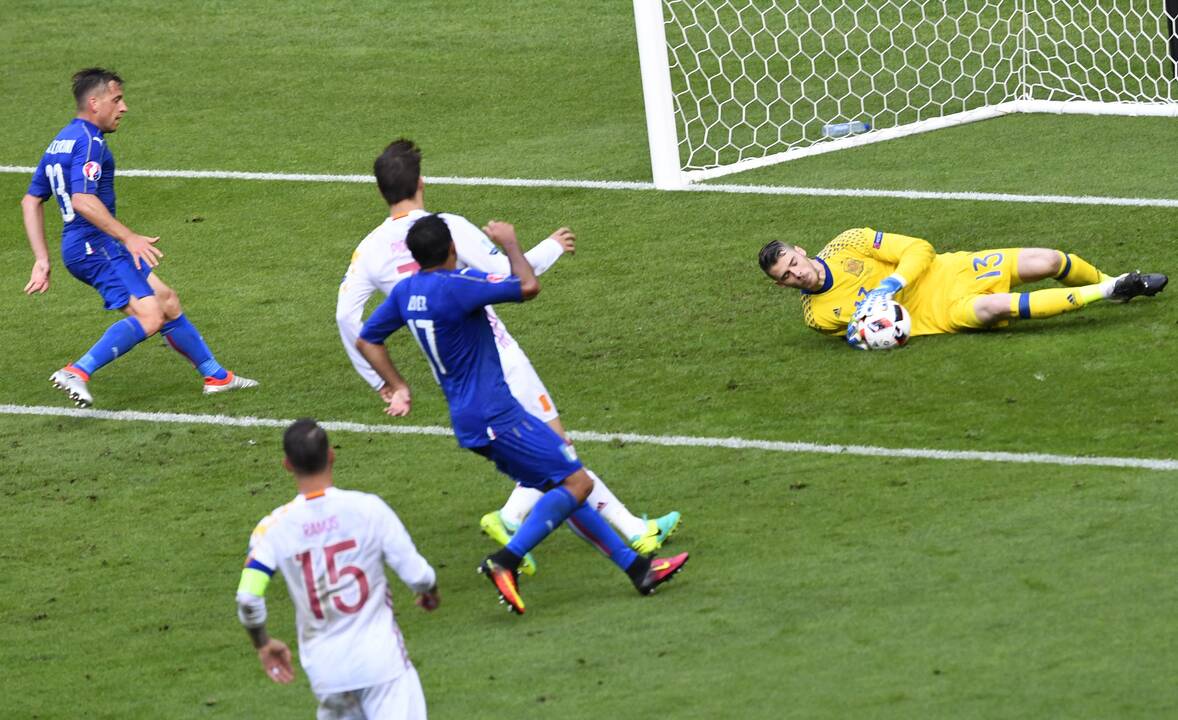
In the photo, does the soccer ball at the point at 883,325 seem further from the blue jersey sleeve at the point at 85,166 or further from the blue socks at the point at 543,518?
the blue jersey sleeve at the point at 85,166

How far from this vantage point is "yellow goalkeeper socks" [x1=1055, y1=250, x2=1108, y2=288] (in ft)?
33.3

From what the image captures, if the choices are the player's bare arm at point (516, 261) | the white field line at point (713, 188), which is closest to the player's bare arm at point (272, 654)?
the player's bare arm at point (516, 261)

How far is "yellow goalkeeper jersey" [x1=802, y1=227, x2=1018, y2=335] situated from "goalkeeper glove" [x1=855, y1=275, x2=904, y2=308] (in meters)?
0.05

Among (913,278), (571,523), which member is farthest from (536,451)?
(913,278)

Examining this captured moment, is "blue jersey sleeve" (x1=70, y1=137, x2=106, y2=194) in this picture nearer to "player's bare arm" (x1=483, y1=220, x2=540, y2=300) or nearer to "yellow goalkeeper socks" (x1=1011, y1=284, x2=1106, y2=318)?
"player's bare arm" (x1=483, y1=220, x2=540, y2=300)

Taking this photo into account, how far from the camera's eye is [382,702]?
5.59 meters

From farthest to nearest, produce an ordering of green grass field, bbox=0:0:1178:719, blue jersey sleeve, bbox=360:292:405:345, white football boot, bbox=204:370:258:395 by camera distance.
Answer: white football boot, bbox=204:370:258:395
blue jersey sleeve, bbox=360:292:405:345
green grass field, bbox=0:0:1178:719

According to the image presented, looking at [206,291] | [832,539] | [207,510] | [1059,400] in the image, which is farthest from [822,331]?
[206,291]

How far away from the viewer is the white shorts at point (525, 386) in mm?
7742

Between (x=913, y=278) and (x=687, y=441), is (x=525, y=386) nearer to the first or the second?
(x=687, y=441)

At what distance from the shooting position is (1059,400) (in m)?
9.23

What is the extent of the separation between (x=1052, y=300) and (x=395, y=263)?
381cm

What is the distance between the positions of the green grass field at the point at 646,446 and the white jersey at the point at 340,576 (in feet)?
3.41

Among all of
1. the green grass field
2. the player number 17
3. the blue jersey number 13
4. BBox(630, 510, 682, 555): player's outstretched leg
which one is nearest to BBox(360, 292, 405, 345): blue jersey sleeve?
the blue jersey number 13
